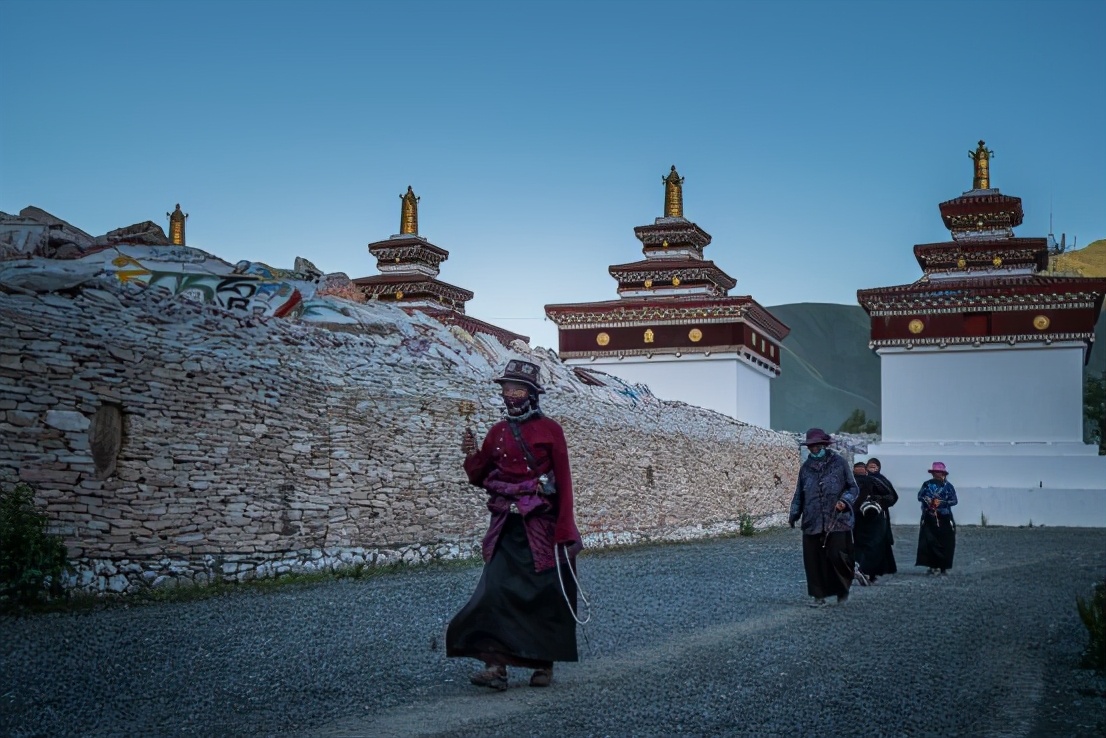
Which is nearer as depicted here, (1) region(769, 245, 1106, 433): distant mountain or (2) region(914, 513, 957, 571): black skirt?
(2) region(914, 513, 957, 571): black skirt

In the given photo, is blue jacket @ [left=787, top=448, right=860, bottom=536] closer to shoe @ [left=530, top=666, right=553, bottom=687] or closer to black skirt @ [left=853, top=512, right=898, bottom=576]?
black skirt @ [left=853, top=512, right=898, bottom=576]

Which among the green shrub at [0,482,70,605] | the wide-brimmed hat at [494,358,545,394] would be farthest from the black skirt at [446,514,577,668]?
the green shrub at [0,482,70,605]

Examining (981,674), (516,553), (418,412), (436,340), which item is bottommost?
(981,674)

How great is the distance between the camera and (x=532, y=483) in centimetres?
622

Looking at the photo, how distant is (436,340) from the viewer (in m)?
14.6

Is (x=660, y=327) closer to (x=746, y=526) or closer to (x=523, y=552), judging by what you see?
(x=746, y=526)

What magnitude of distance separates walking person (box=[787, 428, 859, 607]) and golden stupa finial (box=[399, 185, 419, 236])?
2841cm

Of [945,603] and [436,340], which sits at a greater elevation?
[436,340]

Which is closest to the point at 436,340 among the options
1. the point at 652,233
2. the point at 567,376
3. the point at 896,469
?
the point at 567,376

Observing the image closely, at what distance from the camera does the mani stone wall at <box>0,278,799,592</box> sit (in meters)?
8.16

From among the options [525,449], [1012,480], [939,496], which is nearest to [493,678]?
[525,449]

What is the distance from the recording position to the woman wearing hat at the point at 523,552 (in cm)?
593

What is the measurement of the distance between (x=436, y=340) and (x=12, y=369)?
7.08 meters

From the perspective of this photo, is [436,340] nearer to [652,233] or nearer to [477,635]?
[477,635]
